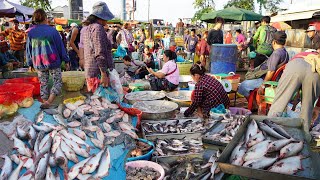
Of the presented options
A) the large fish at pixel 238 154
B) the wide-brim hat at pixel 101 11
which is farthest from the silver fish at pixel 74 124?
the wide-brim hat at pixel 101 11

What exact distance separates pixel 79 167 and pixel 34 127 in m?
0.70

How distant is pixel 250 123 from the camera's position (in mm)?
2902

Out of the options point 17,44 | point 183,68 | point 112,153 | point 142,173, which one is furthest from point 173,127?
point 17,44

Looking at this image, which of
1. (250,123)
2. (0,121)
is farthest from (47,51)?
(250,123)

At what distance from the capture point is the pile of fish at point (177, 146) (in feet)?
12.8

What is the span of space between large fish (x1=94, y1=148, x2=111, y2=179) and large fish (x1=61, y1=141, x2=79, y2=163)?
23 cm

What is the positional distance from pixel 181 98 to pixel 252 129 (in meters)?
3.52

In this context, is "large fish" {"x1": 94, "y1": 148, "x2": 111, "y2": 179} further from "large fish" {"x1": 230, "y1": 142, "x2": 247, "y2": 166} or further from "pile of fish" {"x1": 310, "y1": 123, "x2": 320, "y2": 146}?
"pile of fish" {"x1": 310, "y1": 123, "x2": 320, "y2": 146}

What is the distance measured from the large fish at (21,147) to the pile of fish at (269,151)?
5.89 feet

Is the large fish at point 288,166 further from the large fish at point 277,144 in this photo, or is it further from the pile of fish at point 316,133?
the pile of fish at point 316,133

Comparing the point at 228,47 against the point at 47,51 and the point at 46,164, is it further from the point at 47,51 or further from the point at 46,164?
the point at 46,164

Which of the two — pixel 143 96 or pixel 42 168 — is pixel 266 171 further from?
pixel 143 96

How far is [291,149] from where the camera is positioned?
2291mm

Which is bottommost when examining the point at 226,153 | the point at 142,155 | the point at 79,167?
the point at 142,155
